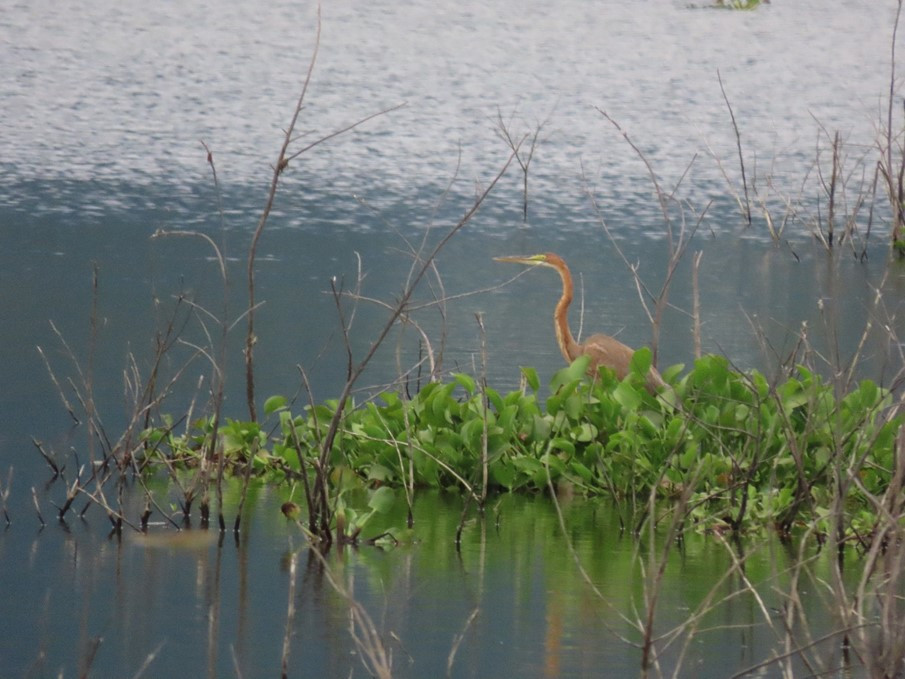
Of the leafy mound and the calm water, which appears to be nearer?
the calm water

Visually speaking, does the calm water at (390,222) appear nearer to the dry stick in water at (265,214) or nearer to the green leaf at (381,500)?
the green leaf at (381,500)

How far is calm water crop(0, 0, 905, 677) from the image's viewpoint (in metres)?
5.16

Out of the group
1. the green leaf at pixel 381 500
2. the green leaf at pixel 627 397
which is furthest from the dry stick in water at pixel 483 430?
the green leaf at pixel 627 397

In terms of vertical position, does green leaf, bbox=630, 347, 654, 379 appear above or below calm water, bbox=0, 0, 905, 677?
above

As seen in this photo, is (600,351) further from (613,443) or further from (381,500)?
(381,500)

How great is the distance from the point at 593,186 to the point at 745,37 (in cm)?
1119

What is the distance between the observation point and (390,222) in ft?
49.3

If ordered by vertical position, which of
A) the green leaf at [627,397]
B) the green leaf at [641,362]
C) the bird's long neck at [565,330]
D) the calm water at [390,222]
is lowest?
the calm water at [390,222]

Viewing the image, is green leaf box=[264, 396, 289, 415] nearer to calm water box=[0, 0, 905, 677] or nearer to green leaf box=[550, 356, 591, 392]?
calm water box=[0, 0, 905, 677]

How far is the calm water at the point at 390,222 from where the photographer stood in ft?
16.9

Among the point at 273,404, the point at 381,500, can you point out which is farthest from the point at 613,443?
the point at 273,404

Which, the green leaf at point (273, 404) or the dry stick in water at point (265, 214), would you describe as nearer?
the dry stick in water at point (265, 214)

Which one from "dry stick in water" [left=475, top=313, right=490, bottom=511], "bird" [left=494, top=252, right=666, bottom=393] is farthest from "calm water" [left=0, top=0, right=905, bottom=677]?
"bird" [left=494, top=252, right=666, bottom=393]

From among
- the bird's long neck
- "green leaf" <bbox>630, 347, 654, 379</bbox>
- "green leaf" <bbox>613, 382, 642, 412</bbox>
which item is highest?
"green leaf" <bbox>630, 347, 654, 379</bbox>
